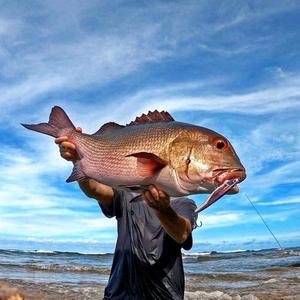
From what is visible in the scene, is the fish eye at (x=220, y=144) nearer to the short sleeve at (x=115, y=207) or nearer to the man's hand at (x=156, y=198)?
the man's hand at (x=156, y=198)

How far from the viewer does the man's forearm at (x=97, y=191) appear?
4371 millimetres

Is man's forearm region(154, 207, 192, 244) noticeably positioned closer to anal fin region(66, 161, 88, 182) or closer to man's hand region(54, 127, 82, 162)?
anal fin region(66, 161, 88, 182)

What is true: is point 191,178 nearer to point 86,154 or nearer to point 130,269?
point 86,154

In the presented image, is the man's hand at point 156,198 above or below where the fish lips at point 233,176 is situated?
below

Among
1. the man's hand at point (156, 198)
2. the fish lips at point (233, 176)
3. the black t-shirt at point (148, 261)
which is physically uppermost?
the fish lips at point (233, 176)

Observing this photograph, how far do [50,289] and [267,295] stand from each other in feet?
16.0

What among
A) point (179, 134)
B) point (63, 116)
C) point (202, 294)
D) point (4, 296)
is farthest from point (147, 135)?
point (202, 294)

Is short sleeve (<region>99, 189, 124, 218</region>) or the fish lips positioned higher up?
short sleeve (<region>99, 189, 124, 218</region>)

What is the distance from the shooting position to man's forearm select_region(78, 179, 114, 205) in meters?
4.37

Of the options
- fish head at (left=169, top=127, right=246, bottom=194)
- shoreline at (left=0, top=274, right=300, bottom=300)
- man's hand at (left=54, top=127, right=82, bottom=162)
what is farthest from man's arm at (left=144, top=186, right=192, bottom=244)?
shoreline at (left=0, top=274, right=300, bottom=300)

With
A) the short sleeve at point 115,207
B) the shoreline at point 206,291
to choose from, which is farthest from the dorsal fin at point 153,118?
the shoreline at point 206,291

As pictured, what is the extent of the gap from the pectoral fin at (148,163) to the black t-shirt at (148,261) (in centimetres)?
108

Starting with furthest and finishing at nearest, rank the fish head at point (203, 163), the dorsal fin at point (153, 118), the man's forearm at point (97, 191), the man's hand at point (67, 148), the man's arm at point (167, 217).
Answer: the man's forearm at point (97, 191), the man's hand at point (67, 148), the dorsal fin at point (153, 118), the man's arm at point (167, 217), the fish head at point (203, 163)

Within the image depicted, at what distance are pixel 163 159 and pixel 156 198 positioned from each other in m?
0.35
